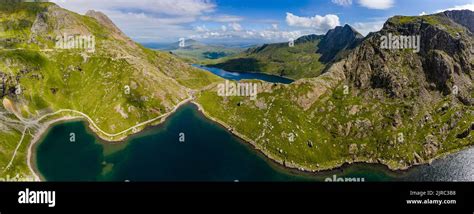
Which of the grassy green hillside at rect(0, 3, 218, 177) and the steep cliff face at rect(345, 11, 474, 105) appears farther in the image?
the steep cliff face at rect(345, 11, 474, 105)

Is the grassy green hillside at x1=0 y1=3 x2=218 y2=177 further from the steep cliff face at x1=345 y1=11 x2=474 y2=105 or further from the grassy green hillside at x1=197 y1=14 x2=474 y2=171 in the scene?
the steep cliff face at x1=345 y1=11 x2=474 y2=105

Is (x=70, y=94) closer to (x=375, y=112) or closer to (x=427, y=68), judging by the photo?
(x=375, y=112)

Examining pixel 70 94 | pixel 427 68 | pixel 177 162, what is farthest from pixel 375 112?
pixel 70 94

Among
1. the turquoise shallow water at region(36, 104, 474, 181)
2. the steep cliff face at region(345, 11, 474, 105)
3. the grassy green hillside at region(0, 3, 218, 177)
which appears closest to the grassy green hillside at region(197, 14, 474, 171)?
the steep cliff face at region(345, 11, 474, 105)

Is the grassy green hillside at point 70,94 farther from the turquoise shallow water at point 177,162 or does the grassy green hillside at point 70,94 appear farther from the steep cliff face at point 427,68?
the steep cliff face at point 427,68

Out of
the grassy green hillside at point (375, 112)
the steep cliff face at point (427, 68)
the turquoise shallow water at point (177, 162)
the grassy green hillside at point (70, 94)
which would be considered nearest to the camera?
the turquoise shallow water at point (177, 162)

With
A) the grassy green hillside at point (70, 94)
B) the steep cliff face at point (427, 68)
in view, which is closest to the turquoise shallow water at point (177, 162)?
the grassy green hillside at point (70, 94)

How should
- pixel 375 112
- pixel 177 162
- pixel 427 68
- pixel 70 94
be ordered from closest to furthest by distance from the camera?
pixel 177 162
pixel 375 112
pixel 70 94
pixel 427 68
